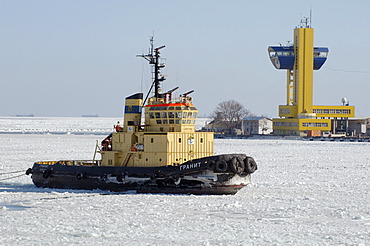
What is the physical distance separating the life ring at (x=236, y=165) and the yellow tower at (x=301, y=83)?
253ft

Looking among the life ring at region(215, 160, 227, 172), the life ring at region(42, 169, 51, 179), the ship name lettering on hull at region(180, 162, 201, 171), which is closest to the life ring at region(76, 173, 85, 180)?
the life ring at region(42, 169, 51, 179)

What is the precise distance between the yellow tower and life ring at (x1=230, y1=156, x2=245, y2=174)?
77.0m

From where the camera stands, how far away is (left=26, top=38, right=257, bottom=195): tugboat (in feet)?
74.8

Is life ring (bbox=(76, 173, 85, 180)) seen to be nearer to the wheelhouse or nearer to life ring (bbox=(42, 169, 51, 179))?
life ring (bbox=(42, 169, 51, 179))

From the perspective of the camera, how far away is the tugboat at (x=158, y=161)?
2280cm

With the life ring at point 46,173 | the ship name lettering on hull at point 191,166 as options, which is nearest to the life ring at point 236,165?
the ship name lettering on hull at point 191,166

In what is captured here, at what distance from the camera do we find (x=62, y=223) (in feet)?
56.6

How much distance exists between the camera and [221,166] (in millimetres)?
22484

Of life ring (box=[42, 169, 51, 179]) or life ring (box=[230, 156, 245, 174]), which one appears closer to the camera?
life ring (box=[230, 156, 245, 174])

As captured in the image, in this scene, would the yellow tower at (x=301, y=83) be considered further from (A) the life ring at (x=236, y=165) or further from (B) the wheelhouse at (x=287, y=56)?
(A) the life ring at (x=236, y=165)

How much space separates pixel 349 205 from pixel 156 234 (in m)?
7.38

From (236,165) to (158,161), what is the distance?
2933 mm

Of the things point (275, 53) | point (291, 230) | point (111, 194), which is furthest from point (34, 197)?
point (275, 53)

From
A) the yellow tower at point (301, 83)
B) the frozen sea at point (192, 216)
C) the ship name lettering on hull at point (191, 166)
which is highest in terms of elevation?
the yellow tower at point (301, 83)
